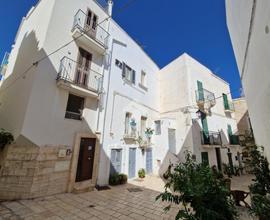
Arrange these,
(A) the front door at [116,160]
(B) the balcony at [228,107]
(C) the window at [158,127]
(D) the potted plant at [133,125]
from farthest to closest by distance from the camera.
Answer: (B) the balcony at [228,107] < (C) the window at [158,127] < (D) the potted plant at [133,125] < (A) the front door at [116,160]

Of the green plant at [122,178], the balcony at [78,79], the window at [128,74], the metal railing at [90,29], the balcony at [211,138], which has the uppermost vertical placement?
the metal railing at [90,29]

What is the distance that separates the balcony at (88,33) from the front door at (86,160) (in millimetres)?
5696

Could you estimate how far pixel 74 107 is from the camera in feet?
25.0

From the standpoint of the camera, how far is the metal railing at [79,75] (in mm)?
7165

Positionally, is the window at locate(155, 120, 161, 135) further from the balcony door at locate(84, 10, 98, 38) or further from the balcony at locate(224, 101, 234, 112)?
the balcony at locate(224, 101, 234, 112)

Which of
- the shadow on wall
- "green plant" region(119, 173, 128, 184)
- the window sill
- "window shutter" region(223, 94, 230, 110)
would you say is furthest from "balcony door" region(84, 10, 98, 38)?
"window shutter" region(223, 94, 230, 110)

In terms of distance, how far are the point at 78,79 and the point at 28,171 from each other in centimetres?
488

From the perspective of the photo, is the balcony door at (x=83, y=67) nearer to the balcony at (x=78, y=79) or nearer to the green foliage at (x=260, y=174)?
the balcony at (x=78, y=79)

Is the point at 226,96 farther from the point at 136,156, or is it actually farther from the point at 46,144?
the point at 46,144

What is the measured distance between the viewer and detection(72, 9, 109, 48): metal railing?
8.02 m

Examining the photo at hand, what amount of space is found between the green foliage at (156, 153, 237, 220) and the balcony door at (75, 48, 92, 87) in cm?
668

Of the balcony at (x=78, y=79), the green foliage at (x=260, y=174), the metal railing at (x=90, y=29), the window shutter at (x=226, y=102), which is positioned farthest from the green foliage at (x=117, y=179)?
the window shutter at (x=226, y=102)

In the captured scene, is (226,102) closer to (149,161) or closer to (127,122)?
(149,161)

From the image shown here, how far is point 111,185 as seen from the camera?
26.7ft
